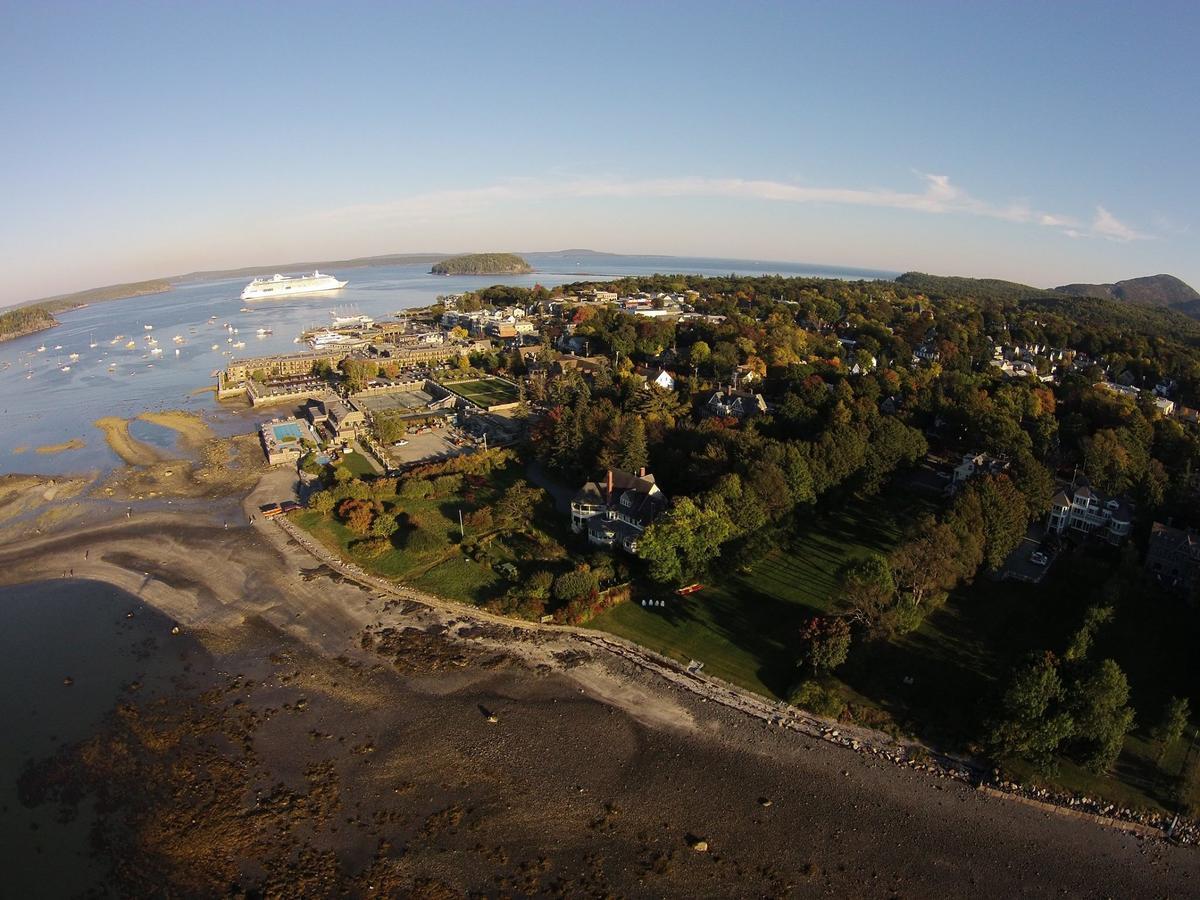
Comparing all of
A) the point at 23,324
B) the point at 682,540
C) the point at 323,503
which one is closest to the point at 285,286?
the point at 23,324

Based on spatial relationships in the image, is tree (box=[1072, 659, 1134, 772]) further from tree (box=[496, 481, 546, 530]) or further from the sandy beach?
tree (box=[496, 481, 546, 530])

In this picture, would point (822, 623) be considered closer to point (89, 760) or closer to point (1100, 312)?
point (89, 760)

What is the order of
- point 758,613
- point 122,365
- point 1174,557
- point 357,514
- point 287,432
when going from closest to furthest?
point 758,613 → point 1174,557 → point 357,514 → point 287,432 → point 122,365

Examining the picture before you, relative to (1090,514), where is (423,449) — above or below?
above

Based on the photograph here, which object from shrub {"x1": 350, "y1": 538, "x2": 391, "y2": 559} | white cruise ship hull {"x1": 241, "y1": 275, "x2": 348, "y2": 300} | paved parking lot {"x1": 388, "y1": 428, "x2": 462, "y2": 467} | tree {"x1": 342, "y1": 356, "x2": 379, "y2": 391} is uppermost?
white cruise ship hull {"x1": 241, "y1": 275, "x2": 348, "y2": 300}

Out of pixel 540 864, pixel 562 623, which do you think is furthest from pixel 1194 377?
pixel 540 864

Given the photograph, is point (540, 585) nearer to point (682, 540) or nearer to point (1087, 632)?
point (682, 540)

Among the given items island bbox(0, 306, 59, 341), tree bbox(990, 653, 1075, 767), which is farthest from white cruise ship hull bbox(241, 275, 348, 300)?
tree bbox(990, 653, 1075, 767)
